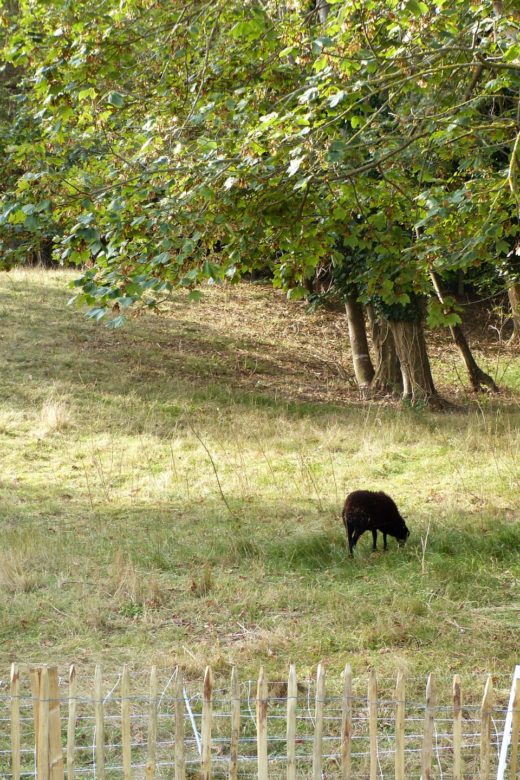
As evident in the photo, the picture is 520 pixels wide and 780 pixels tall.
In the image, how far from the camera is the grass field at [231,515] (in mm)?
7051

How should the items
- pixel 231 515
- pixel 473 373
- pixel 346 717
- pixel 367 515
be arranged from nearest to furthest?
1. pixel 346 717
2. pixel 367 515
3. pixel 231 515
4. pixel 473 373

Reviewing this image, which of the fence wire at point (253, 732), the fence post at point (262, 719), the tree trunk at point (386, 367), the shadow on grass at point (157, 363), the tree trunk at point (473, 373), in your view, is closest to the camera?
the fence post at point (262, 719)

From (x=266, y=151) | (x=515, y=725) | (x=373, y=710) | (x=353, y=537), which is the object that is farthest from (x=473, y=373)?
(x=373, y=710)

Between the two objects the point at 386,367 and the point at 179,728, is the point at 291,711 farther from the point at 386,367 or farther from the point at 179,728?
the point at 386,367

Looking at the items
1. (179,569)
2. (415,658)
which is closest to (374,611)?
(415,658)

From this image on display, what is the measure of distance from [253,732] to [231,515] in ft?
16.5

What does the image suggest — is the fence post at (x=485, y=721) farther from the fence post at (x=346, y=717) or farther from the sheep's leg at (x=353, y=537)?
the sheep's leg at (x=353, y=537)

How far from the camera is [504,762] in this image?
405cm

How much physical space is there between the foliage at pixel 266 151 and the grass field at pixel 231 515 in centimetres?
134

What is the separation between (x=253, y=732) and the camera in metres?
5.65

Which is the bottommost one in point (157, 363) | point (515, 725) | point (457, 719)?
point (515, 725)

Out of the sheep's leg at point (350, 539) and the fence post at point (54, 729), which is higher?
the fence post at point (54, 729)

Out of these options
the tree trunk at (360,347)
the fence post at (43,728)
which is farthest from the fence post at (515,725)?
the tree trunk at (360,347)

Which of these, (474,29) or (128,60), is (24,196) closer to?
(128,60)
